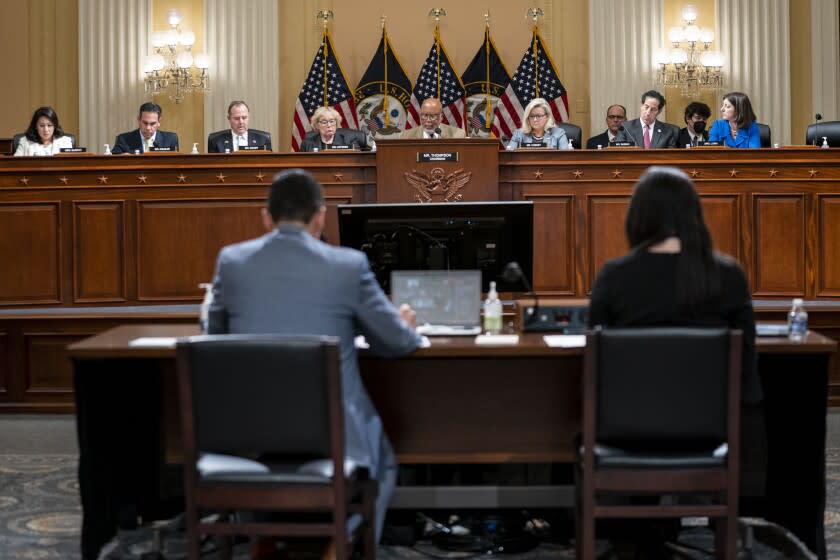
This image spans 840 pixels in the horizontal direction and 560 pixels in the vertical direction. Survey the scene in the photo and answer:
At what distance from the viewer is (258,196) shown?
8.22 metres

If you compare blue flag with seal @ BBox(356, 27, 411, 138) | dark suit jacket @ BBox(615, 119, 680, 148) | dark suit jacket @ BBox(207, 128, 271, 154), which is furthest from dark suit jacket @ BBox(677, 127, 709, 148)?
dark suit jacket @ BBox(207, 128, 271, 154)

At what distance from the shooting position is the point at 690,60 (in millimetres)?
A: 12070

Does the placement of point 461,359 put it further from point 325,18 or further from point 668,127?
point 325,18

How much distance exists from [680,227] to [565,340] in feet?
2.09

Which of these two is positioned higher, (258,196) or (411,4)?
(411,4)

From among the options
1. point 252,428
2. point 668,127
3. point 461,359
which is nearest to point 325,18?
point 668,127

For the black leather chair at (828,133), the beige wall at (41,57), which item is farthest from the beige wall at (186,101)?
the black leather chair at (828,133)

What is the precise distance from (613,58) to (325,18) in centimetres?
279

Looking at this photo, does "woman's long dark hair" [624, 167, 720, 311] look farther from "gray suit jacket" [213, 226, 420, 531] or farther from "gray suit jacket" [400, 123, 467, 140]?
"gray suit jacket" [400, 123, 467, 140]

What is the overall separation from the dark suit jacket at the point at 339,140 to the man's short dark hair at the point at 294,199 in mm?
5547

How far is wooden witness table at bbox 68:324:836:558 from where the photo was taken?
15.3ft

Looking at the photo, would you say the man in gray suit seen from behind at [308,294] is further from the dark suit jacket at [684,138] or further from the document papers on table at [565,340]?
the dark suit jacket at [684,138]

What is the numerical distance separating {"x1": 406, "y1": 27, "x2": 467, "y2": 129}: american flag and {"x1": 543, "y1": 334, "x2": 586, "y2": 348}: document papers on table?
7.79 m

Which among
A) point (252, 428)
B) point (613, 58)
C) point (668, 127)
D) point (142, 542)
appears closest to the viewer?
point (252, 428)
